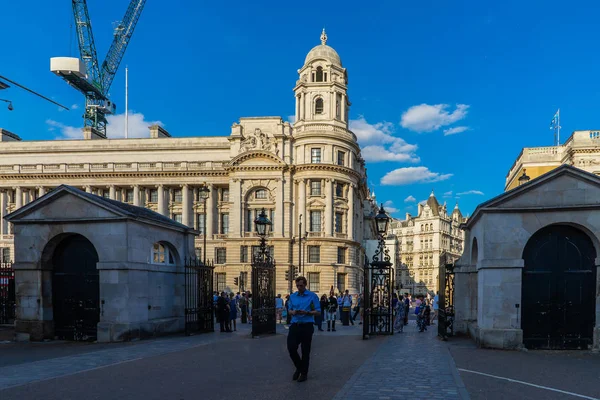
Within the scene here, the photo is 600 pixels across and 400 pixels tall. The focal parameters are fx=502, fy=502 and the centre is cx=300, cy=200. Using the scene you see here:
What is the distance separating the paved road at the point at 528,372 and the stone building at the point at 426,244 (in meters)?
106

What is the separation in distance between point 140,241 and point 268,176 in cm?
4220

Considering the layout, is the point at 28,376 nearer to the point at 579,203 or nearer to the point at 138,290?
the point at 138,290

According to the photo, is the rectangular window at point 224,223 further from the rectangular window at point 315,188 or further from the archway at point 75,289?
the archway at point 75,289

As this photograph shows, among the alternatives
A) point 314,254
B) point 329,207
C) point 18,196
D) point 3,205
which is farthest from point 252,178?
point 3,205

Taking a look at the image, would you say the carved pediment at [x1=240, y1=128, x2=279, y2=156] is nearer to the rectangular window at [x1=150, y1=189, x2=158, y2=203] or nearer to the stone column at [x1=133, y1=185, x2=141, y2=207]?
the rectangular window at [x1=150, y1=189, x2=158, y2=203]

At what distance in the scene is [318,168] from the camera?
2244 inches

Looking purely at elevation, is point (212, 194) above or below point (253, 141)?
below

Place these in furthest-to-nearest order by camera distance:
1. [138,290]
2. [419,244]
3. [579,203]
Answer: [419,244] < [138,290] < [579,203]

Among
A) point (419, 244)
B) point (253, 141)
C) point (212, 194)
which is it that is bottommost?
point (419, 244)

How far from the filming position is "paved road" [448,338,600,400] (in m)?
8.12

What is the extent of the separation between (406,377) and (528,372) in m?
2.75

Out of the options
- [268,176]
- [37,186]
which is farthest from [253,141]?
[37,186]

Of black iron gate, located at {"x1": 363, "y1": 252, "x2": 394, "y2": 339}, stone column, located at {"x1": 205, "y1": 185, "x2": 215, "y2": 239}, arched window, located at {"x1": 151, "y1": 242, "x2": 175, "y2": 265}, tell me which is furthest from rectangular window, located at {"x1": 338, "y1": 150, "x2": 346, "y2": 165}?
arched window, located at {"x1": 151, "y1": 242, "x2": 175, "y2": 265}

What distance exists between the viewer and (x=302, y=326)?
8852 mm
